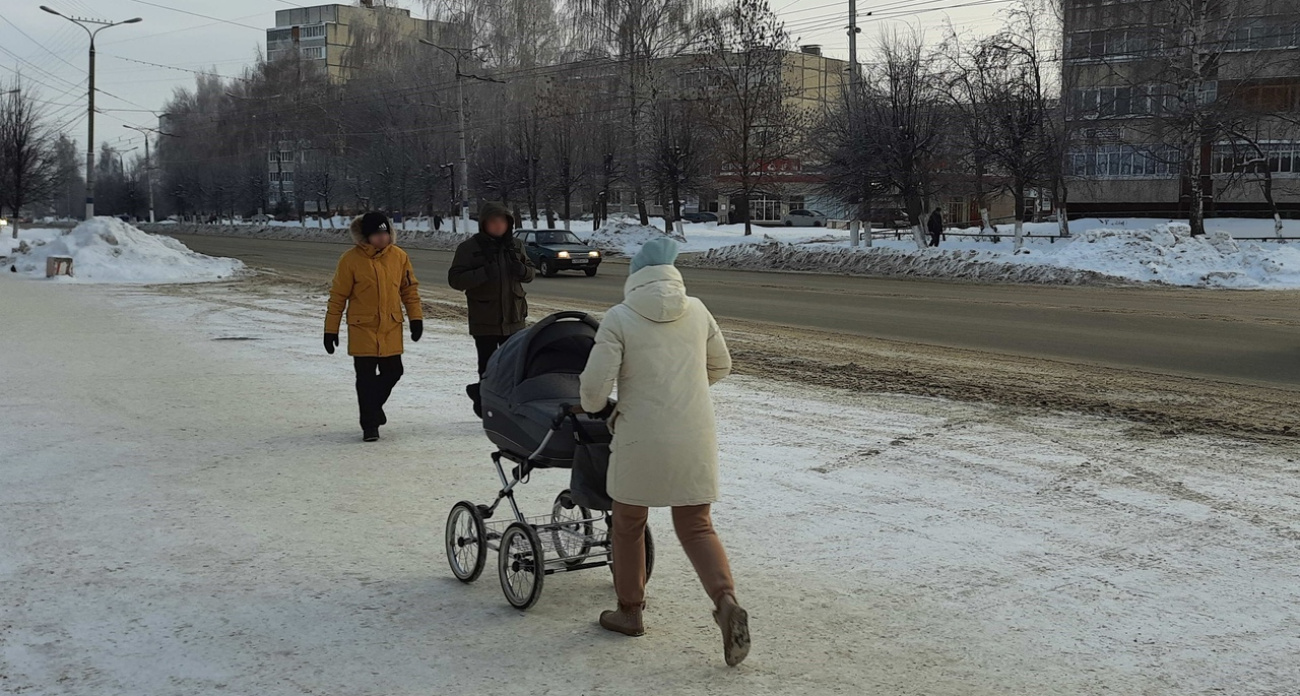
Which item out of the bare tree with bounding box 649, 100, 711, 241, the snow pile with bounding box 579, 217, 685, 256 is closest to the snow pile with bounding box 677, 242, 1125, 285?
the snow pile with bounding box 579, 217, 685, 256

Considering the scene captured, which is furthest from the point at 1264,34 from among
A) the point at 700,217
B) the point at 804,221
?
the point at 700,217

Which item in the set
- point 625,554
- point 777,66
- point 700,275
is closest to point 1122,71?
point 777,66

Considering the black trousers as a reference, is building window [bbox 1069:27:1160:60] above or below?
above

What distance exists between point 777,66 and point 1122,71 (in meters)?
14.6

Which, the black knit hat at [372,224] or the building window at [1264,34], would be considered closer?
the black knit hat at [372,224]

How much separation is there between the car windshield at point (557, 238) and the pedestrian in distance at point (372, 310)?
23.1 meters

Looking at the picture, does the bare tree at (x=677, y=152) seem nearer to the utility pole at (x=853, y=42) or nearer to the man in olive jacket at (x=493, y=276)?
the utility pole at (x=853, y=42)

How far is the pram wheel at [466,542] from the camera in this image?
5418mm

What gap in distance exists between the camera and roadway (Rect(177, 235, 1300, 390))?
1400 cm

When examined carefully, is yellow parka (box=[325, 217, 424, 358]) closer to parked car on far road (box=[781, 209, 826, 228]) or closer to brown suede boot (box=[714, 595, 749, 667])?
brown suede boot (box=[714, 595, 749, 667])

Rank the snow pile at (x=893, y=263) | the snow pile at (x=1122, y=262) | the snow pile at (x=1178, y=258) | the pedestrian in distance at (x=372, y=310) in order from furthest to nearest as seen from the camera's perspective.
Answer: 1. the snow pile at (x=893, y=263)
2. the snow pile at (x=1122, y=262)
3. the snow pile at (x=1178, y=258)
4. the pedestrian in distance at (x=372, y=310)

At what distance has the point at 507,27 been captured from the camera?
66000mm

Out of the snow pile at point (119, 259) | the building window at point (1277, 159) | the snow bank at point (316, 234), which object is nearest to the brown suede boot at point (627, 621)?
the snow pile at point (119, 259)

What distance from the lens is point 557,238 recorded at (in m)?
32.2
